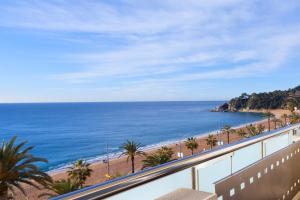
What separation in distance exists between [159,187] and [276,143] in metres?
1.80

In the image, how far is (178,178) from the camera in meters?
1.42

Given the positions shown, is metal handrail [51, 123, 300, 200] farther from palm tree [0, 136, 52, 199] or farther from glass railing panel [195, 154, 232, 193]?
palm tree [0, 136, 52, 199]

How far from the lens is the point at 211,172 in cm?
167

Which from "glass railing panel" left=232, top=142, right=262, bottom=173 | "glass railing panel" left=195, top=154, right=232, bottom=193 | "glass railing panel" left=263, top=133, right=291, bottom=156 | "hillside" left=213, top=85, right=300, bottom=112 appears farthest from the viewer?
"hillside" left=213, top=85, right=300, bottom=112

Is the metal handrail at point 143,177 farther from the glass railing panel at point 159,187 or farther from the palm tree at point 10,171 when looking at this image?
the palm tree at point 10,171

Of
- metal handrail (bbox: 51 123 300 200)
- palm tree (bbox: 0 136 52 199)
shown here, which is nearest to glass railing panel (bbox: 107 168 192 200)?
metal handrail (bbox: 51 123 300 200)

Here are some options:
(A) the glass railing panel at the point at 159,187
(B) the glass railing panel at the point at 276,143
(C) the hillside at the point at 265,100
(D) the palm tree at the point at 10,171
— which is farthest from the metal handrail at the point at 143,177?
(C) the hillside at the point at 265,100

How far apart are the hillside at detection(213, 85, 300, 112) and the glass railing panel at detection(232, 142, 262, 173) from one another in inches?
3834

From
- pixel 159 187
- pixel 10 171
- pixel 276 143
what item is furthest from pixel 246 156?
pixel 10 171

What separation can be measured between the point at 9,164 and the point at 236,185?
38.4ft

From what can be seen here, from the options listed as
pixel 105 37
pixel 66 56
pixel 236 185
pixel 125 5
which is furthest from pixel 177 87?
pixel 236 185

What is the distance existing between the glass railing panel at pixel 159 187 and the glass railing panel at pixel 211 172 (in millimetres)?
85

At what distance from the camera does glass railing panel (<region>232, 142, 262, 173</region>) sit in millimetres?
1908

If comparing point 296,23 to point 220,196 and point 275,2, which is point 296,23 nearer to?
point 275,2
